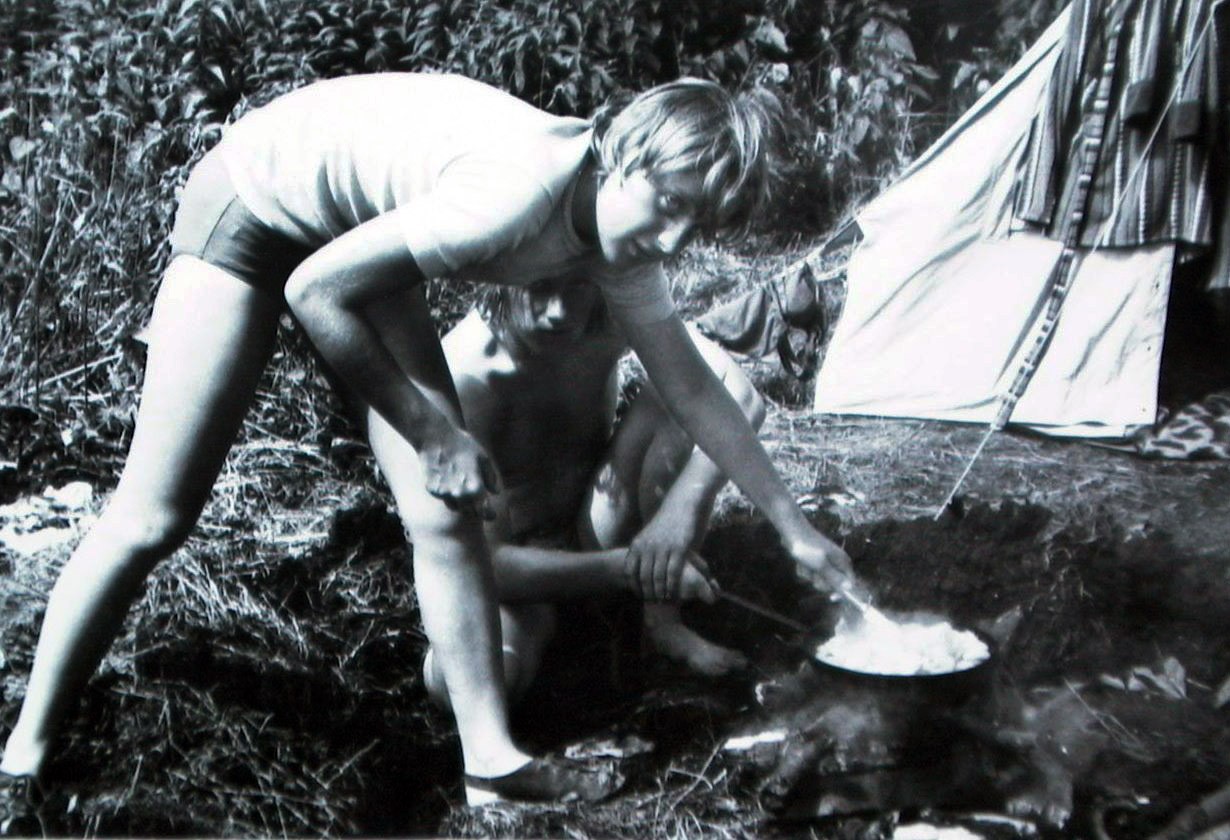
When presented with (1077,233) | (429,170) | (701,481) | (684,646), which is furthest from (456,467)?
(1077,233)

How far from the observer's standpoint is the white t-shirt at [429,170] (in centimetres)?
161

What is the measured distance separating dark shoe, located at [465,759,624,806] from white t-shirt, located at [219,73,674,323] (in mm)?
745

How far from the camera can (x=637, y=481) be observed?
2.16m

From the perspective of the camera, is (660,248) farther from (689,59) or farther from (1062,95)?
(1062,95)

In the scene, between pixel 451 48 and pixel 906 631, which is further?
pixel 451 48

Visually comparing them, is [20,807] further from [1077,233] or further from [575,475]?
[1077,233]

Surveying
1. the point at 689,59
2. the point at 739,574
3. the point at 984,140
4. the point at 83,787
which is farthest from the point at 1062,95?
the point at 83,787

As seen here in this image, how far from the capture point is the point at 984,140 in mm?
2148

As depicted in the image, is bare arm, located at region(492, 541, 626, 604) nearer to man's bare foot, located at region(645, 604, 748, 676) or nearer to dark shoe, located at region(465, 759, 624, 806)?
man's bare foot, located at region(645, 604, 748, 676)

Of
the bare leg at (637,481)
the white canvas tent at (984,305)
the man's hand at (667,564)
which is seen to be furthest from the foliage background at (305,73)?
the man's hand at (667,564)

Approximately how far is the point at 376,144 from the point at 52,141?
0.75 meters

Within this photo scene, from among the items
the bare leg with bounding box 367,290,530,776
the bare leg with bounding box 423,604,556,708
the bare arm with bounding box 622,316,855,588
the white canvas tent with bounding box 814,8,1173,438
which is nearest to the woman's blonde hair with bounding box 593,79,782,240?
the bare arm with bounding box 622,316,855,588

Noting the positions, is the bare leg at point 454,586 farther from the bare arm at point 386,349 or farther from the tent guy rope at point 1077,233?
the tent guy rope at point 1077,233

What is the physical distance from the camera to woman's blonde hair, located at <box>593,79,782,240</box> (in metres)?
1.66
